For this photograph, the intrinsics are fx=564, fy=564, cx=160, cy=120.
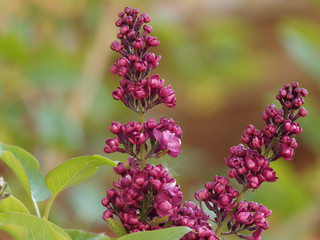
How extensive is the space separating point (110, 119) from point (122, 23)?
1.58 meters

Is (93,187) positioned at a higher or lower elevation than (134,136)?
higher

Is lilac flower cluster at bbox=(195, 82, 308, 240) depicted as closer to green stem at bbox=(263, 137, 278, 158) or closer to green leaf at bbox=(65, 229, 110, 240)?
green stem at bbox=(263, 137, 278, 158)

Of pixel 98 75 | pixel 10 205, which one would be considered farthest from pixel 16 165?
pixel 98 75

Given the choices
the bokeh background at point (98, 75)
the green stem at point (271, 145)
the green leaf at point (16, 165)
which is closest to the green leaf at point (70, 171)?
the green leaf at point (16, 165)

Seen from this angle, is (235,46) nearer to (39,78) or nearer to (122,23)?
(39,78)

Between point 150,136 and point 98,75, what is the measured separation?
1.23 meters

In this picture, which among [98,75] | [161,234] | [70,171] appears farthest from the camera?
[98,75]

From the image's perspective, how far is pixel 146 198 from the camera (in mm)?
401

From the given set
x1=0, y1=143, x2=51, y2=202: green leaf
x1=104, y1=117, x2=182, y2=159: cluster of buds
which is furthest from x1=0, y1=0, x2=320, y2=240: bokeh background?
x1=104, y1=117, x2=182, y2=159: cluster of buds

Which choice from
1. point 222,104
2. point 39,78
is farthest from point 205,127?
point 39,78

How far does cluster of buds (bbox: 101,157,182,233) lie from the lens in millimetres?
384

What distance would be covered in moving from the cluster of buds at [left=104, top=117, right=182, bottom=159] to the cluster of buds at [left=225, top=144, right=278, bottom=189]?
0.04 meters

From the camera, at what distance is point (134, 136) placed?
40 centimetres

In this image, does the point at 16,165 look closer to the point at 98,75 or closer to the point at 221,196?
the point at 221,196
